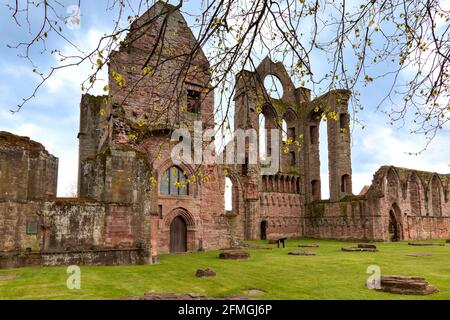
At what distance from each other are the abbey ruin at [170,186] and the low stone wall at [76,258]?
0.03 meters

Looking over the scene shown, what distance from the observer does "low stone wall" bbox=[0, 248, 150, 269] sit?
37.8 feet

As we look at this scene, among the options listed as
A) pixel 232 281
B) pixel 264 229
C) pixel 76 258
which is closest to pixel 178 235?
pixel 76 258

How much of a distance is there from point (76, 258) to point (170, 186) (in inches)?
278

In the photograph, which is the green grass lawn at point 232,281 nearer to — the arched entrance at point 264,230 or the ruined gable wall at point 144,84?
the ruined gable wall at point 144,84

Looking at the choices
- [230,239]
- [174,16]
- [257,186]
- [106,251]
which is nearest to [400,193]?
[257,186]

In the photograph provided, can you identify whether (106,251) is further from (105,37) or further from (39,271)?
(105,37)

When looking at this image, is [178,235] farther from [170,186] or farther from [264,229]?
[264,229]

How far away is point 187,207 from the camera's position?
19.2 m

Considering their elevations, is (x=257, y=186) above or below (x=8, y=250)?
above

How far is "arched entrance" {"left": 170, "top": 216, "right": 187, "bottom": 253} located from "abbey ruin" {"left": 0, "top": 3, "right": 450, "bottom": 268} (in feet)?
0.17

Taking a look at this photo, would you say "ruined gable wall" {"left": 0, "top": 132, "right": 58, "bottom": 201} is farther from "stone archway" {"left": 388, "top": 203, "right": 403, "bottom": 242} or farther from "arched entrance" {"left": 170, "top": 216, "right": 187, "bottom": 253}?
"stone archway" {"left": 388, "top": 203, "right": 403, "bottom": 242}

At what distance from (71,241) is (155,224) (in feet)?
12.1

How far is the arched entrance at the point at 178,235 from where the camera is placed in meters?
19.0

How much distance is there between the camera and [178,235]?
19219 mm
